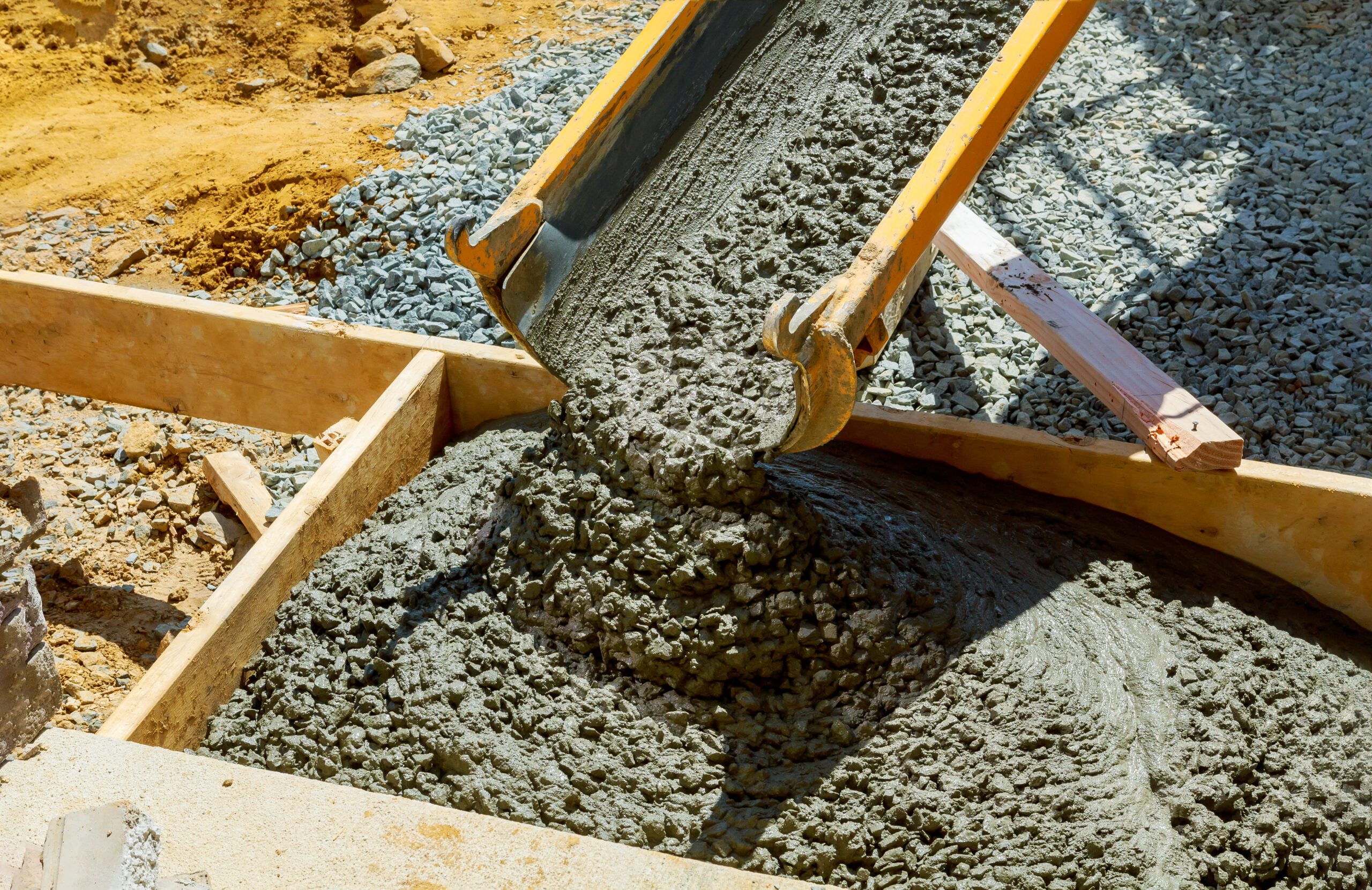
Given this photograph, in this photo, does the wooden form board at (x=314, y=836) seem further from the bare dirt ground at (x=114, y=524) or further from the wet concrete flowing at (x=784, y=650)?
the bare dirt ground at (x=114, y=524)

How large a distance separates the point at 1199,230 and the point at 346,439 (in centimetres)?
379

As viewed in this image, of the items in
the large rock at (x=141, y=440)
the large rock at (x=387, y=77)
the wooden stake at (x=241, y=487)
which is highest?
the large rock at (x=387, y=77)

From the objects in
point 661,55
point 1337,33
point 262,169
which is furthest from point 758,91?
point 1337,33

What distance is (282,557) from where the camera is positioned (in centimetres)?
278

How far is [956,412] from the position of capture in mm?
4062

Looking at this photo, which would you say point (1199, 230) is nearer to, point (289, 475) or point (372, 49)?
point (289, 475)

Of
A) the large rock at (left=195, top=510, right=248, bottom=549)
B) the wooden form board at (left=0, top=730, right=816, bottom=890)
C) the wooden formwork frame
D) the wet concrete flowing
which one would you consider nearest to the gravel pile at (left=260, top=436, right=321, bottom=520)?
the large rock at (left=195, top=510, right=248, bottom=549)

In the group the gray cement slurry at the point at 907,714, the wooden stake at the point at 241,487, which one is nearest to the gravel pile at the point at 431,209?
the wooden stake at the point at 241,487

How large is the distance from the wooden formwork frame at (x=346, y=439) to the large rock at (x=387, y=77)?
381cm

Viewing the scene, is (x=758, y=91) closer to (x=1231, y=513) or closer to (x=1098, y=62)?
(x=1231, y=513)

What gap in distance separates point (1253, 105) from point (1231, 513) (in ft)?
11.3

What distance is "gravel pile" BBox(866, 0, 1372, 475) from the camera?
4055mm

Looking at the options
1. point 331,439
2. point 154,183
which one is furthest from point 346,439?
point 154,183

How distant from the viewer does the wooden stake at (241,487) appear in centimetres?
388
